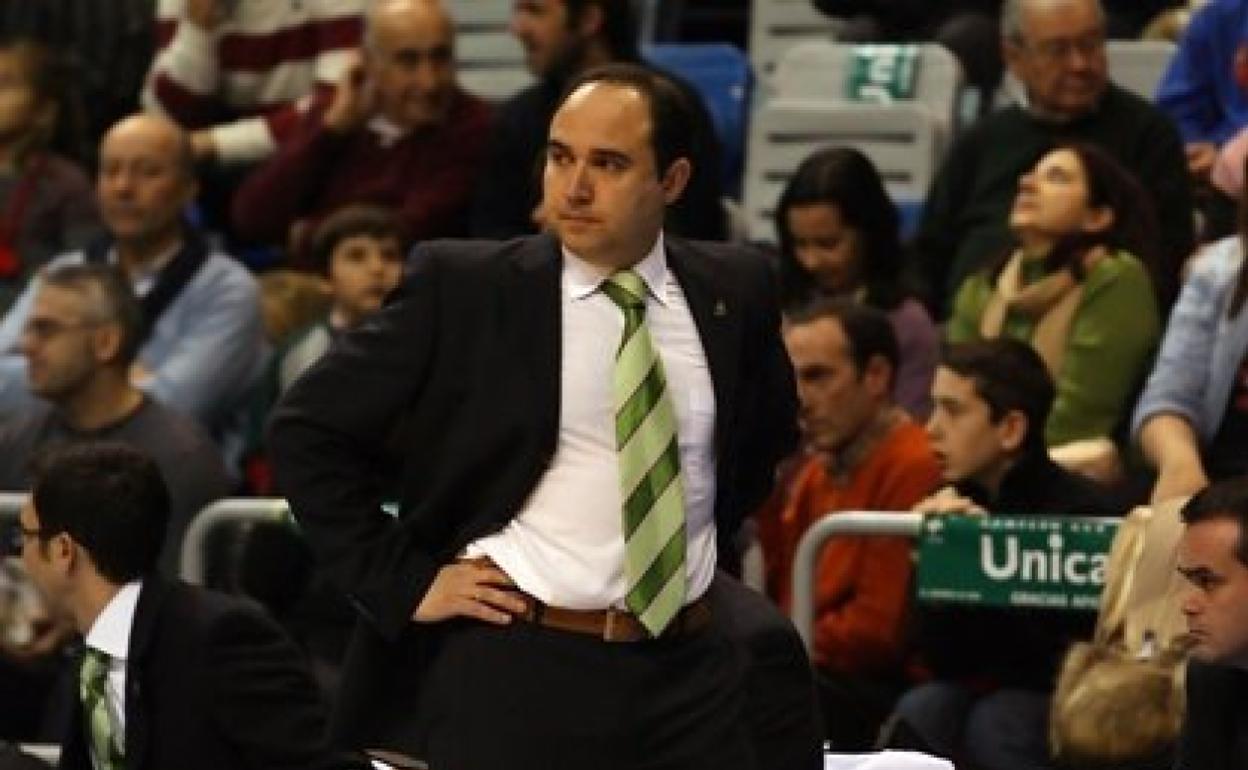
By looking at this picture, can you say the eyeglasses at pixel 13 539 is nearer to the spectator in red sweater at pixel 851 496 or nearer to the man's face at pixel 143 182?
the spectator in red sweater at pixel 851 496

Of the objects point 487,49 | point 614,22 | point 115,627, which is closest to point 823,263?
point 614,22

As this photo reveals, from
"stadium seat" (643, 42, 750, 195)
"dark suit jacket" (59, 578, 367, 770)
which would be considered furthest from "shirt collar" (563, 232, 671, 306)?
"stadium seat" (643, 42, 750, 195)

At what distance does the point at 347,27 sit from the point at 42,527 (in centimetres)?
442

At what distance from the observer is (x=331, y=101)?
33.9 ft

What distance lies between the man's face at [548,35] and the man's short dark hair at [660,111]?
4.18 meters

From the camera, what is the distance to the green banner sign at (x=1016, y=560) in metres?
7.15

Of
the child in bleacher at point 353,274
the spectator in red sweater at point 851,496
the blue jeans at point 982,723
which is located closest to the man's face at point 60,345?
the child in bleacher at point 353,274

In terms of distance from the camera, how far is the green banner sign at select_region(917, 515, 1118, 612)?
7.15m

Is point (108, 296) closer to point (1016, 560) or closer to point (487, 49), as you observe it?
point (487, 49)

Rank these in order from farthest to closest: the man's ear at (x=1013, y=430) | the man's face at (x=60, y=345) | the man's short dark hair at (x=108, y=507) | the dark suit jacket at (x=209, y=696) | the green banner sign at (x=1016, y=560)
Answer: the man's face at (x=60, y=345)
the man's ear at (x=1013, y=430)
the green banner sign at (x=1016, y=560)
the man's short dark hair at (x=108, y=507)
the dark suit jacket at (x=209, y=696)

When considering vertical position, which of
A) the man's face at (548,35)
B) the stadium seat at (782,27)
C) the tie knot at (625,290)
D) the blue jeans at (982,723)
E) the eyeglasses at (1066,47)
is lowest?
the blue jeans at (982,723)

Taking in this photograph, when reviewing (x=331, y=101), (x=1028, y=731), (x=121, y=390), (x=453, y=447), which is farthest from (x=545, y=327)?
(x=331, y=101)

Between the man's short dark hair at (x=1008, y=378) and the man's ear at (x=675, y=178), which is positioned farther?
the man's short dark hair at (x=1008, y=378)

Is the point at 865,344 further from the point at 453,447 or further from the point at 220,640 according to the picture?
the point at 453,447
